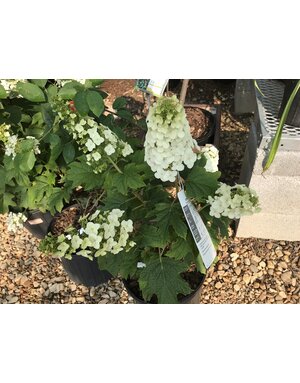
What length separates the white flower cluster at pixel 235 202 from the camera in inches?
46.8

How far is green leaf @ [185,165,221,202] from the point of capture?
127 centimetres

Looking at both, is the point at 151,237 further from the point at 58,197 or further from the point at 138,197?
the point at 58,197

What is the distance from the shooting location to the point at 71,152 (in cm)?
165

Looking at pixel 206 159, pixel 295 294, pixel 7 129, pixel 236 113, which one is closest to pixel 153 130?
pixel 206 159

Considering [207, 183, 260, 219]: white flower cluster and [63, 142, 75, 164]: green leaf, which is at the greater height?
[207, 183, 260, 219]: white flower cluster

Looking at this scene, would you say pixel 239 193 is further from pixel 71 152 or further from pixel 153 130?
pixel 71 152

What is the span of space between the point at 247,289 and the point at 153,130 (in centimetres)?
141

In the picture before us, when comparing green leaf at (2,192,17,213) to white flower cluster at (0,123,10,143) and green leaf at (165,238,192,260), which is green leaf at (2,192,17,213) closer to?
white flower cluster at (0,123,10,143)

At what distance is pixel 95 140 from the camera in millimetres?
1250

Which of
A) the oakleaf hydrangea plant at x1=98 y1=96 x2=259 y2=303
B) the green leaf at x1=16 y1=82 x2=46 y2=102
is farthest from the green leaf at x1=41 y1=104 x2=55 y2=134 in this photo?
the oakleaf hydrangea plant at x1=98 y1=96 x2=259 y2=303

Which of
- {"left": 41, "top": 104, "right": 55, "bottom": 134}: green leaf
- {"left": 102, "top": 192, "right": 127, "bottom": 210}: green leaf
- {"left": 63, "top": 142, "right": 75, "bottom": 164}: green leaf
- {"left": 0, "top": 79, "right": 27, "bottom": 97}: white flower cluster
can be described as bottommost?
{"left": 102, "top": 192, "right": 127, "bottom": 210}: green leaf

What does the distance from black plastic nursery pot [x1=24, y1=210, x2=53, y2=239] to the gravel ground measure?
0.15 meters

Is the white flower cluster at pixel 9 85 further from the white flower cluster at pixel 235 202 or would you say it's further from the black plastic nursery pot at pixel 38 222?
the white flower cluster at pixel 235 202

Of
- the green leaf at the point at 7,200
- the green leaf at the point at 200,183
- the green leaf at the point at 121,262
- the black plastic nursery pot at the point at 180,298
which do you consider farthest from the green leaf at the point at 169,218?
the green leaf at the point at 7,200
